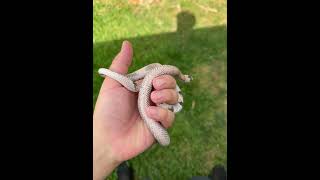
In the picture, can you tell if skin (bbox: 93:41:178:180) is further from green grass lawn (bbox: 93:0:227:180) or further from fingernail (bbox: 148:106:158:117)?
green grass lawn (bbox: 93:0:227:180)

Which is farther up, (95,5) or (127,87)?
(95,5)

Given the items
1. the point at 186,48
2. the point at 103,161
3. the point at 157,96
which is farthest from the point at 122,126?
the point at 186,48

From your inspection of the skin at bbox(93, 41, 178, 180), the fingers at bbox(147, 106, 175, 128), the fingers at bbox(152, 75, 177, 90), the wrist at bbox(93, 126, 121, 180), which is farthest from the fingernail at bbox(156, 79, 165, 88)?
the wrist at bbox(93, 126, 121, 180)

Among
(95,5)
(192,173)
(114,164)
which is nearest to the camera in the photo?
(114,164)

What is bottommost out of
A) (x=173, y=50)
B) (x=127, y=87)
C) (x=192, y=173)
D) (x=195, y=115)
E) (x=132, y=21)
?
(x=192, y=173)

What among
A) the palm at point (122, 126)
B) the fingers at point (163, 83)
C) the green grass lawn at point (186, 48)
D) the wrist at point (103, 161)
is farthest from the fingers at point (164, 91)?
the green grass lawn at point (186, 48)

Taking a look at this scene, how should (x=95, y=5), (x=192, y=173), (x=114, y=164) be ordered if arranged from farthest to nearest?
(x=95, y=5), (x=192, y=173), (x=114, y=164)

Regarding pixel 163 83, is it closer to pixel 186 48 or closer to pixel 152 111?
pixel 152 111

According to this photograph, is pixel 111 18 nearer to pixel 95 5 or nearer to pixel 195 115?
pixel 95 5

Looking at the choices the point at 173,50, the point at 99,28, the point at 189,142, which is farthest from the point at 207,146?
the point at 99,28
